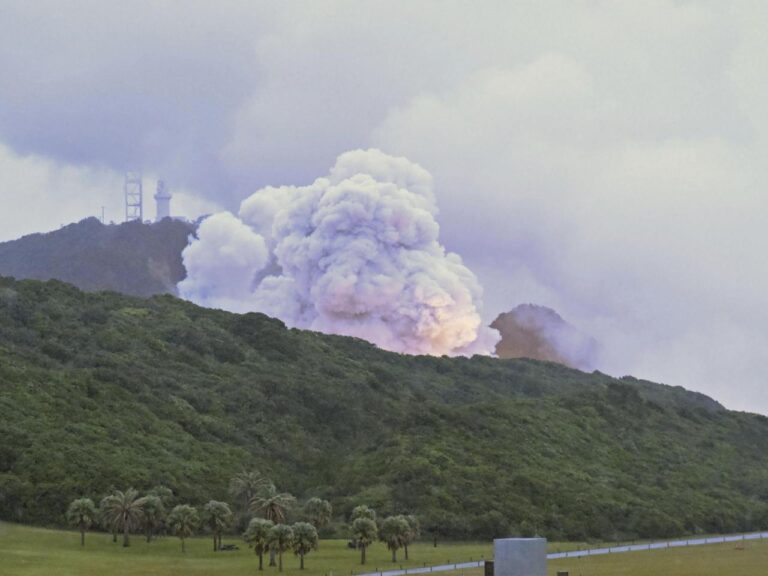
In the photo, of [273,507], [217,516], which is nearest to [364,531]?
[273,507]

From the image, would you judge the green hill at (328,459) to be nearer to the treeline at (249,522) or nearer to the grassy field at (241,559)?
the treeline at (249,522)

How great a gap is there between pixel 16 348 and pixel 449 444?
187 feet

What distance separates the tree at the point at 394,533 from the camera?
13038cm

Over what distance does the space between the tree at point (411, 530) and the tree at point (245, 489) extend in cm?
1557

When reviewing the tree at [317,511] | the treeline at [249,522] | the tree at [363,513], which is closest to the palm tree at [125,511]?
the treeline at [249,522]

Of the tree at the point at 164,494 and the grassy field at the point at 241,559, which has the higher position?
the tree at the point at 164,494

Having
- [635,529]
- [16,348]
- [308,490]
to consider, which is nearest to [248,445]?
[308,490]

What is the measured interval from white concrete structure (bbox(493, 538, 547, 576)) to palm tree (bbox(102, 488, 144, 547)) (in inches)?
3258

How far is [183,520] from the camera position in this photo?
435ft

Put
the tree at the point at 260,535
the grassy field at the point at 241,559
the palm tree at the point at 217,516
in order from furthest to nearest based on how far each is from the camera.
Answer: the palm tree at the point at 217,516 → the tree at the point at 260,535 → the grassy field at the point at 241,559

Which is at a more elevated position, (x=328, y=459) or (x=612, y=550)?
(x=328, y=459)

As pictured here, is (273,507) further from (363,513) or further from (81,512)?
(81,512)

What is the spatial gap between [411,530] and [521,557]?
81.0m

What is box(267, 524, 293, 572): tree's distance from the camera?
120562mm
